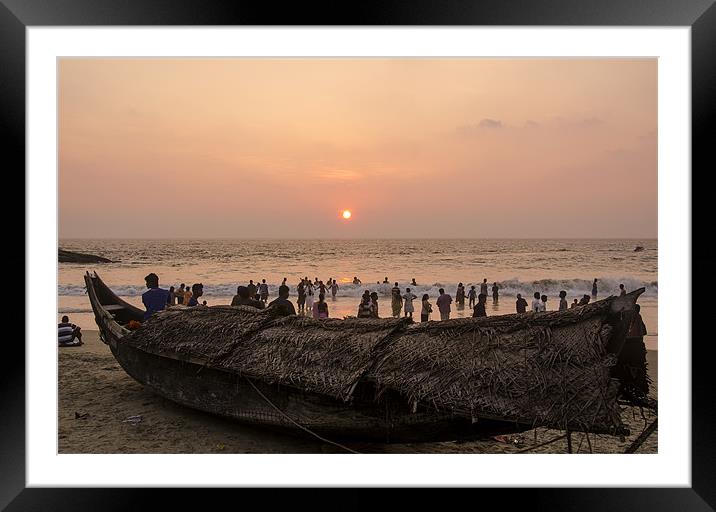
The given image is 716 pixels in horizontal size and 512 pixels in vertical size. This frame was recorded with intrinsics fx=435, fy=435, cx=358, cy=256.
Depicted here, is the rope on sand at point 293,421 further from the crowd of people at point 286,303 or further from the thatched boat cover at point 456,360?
the crowd of people at point 286,303

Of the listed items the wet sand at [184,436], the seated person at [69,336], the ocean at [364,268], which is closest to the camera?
the wet sand at [184,436]

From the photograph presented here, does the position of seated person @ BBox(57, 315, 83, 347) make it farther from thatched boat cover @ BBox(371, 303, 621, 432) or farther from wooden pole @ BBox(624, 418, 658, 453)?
wooden pole @ BBox(624, 418, 658, 453)

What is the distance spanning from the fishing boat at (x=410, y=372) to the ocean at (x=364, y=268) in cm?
606

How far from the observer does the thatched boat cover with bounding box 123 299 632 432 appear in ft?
8.04

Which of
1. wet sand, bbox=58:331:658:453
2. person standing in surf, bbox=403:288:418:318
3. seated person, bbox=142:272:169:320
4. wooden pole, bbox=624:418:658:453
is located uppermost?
seated person, bbox=142:272:169:320

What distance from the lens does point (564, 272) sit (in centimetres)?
1455

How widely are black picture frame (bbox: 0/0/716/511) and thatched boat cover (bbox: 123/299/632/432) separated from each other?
0.41 metres

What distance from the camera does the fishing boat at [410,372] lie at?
8.11 feet

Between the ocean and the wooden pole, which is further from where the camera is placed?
the ocean

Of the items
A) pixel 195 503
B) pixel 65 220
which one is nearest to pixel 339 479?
pixel 195 503

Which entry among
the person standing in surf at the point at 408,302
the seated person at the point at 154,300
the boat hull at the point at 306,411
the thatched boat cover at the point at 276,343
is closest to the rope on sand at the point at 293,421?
the boat hull at the point at 306,411

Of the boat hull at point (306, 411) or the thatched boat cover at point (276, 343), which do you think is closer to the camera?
the boat hull at point (306, 411)

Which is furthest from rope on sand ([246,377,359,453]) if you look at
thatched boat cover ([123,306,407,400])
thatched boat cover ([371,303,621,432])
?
thatched boat cover ([371,303,621,432])
